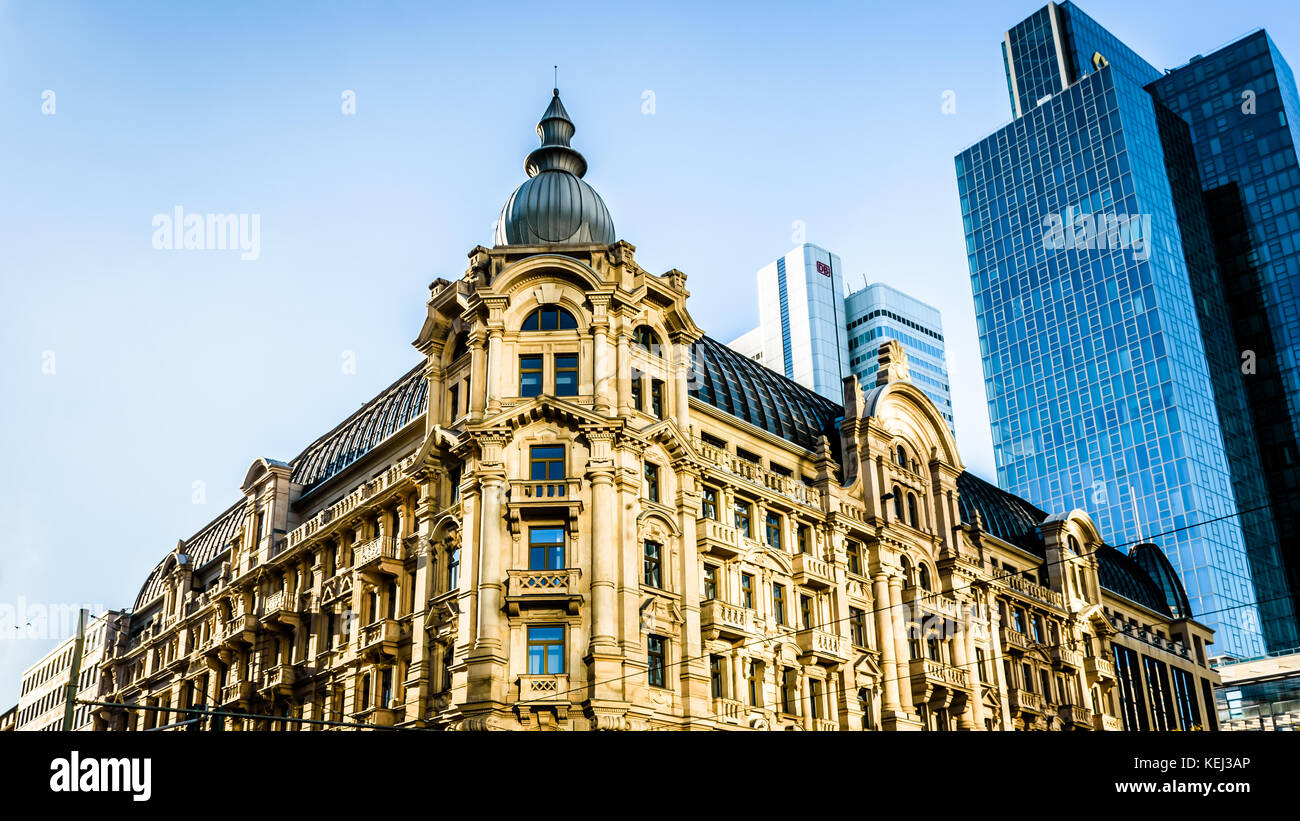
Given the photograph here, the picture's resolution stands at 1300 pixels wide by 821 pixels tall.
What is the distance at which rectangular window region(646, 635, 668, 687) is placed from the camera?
48.3m

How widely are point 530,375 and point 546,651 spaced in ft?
41.3

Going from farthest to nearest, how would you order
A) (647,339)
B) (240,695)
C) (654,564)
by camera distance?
(240,695) → (647,339) → (654,564)

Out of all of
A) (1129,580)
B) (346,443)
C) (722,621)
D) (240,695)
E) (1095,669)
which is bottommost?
(240,695)

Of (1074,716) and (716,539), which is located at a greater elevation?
(716,539)

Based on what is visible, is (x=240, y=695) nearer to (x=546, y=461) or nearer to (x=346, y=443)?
(x=346, y=443)

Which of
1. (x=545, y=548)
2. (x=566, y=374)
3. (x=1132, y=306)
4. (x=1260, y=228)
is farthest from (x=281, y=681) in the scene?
(x=1260, y=228)

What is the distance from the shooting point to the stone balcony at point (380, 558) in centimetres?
5400

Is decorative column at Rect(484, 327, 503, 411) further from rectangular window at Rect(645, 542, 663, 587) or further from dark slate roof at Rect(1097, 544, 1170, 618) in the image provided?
dark slate roof at Rect(1097, 544, 1170, 618)

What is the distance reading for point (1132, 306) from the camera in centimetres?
14212

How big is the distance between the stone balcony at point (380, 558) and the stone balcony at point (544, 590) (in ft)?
30.1

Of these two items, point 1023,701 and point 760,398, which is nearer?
point 760,398

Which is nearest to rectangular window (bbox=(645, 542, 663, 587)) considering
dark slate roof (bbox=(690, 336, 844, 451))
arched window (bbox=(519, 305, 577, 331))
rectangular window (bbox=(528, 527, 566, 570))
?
rectangular window (bbox=(528, 527, 566, 570))

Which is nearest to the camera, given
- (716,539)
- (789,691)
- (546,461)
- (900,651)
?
(546,461)
